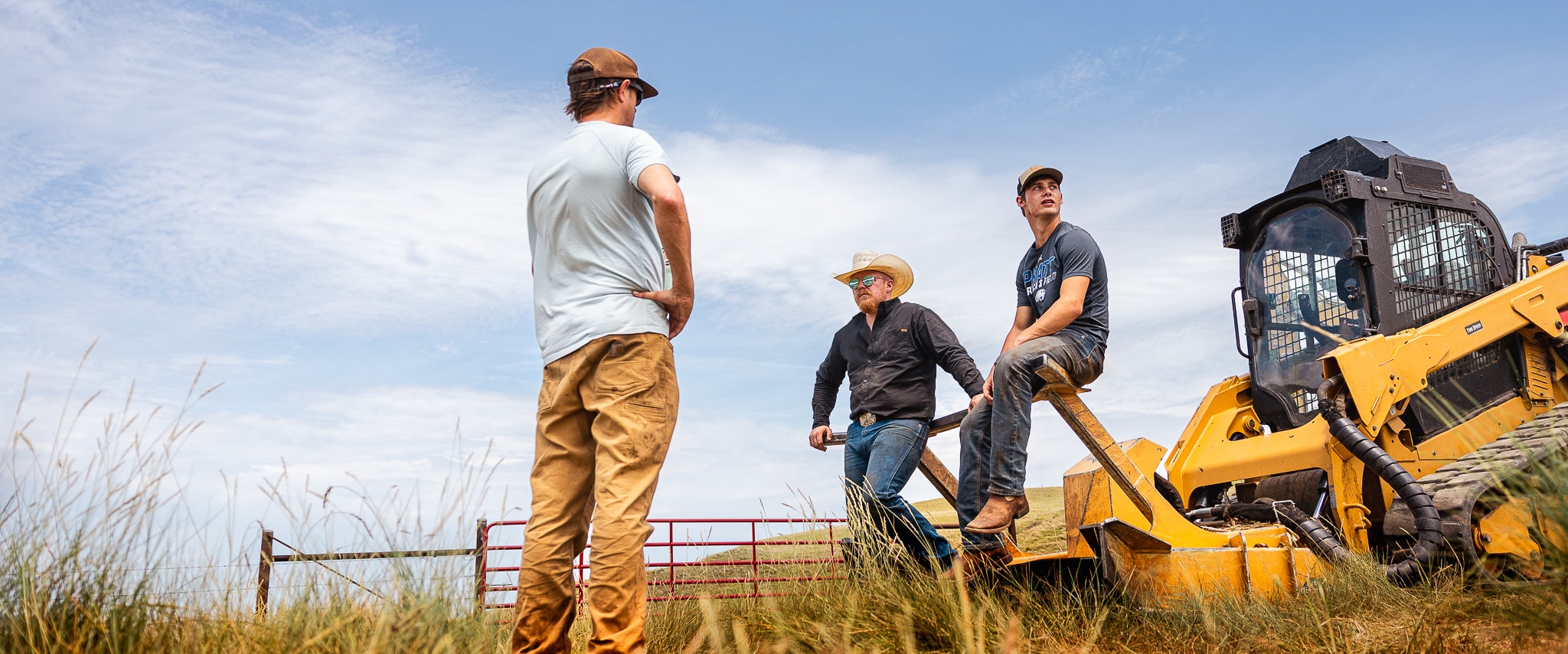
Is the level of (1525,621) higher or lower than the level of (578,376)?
lower

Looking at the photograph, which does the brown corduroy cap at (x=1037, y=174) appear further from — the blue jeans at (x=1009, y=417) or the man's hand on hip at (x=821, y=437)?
the man's hand on hip at (x=821, y=437)

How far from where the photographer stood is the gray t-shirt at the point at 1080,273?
5.32 m

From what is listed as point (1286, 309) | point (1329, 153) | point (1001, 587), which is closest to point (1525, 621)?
point (1001, 587)

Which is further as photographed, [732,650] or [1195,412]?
[1195,412]

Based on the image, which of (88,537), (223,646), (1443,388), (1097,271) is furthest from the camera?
(1443,388)

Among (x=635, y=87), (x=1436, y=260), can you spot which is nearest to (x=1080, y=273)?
(x=635, y=87)

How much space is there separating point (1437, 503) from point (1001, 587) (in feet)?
9.77

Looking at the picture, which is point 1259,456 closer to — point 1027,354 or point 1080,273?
point 1080,273

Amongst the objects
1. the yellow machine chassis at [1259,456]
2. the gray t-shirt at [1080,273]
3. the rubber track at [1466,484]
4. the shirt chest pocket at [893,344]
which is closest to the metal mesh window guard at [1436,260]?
the yellow machine chassis at [1259,456]

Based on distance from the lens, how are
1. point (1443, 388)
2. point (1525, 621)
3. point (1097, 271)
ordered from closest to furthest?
1. point (1525, 621)
2. point (1097, 271)
3. point (1443, 388)

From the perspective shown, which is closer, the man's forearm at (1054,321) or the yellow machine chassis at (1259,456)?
the man's forearm at (1054,321)

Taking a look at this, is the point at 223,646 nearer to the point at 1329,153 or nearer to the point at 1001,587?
the point at 1001,587

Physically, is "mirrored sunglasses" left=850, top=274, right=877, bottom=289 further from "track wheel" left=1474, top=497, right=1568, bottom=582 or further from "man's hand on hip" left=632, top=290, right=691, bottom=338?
"track wheel" left=1474, top=497, right=1568, bottom=582

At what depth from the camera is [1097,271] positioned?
5371 mm
